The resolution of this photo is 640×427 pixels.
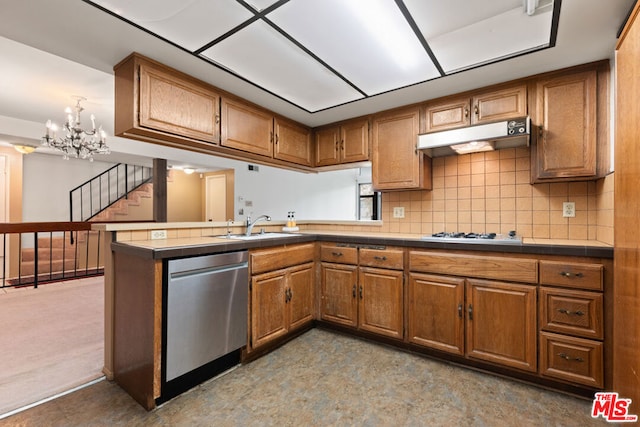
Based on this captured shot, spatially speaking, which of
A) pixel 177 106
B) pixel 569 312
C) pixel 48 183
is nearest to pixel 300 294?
pixel 177 106

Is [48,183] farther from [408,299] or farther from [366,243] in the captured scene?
[408,299]

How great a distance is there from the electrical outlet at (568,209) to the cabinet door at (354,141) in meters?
1.70

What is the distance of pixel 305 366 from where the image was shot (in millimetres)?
2158

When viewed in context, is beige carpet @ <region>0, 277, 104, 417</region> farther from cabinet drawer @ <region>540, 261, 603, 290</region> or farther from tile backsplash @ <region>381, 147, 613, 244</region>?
cabinet drawer @ <region>540, 261, 603, 290</region>

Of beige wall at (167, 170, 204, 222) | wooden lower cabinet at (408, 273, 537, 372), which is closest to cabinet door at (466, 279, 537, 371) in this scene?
wooden lower cabinet at (408, 273, 537, 372)

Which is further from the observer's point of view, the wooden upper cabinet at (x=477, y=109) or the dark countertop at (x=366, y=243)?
the wooden upper cabinet at (x=477, y=109)

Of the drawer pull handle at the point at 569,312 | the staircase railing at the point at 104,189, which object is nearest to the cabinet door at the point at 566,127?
the drawer pull handle at the point at 569,312

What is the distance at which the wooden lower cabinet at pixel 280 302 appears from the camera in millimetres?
2243

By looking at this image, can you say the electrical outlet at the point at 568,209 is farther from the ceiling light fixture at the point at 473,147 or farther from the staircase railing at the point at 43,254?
the staircase railing at the point at 43,254

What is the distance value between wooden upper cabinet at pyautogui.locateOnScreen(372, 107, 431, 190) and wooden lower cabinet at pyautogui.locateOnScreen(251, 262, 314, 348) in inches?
44.8

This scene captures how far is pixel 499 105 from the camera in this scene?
2.31m

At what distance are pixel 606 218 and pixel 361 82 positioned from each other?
1.96 metres

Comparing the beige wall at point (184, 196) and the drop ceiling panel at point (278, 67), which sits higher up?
the drop ceiling panel at point (278, 67)

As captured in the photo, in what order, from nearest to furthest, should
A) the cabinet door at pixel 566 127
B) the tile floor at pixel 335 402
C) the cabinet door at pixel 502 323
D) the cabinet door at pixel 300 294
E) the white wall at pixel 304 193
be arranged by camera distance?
the tile floor at pixel 335 402 → the cabinet door at pixel 502 323 → the cabinet door at pixel 566 127 → the cabinet door at pixel 300 294 → the white wall at pixel 304 193
